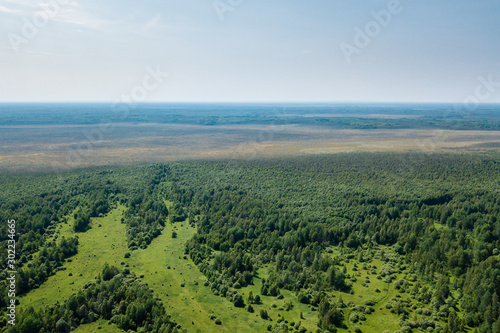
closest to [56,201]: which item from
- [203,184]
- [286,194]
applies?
[203,184]

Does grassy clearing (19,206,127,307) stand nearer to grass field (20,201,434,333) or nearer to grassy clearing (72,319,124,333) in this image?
grass field (20,201,434,333)

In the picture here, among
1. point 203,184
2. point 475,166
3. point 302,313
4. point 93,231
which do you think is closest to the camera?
point 302,313

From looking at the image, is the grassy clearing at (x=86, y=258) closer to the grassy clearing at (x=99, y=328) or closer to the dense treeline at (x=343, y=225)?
the grassy clearing at (x=99, y=328)

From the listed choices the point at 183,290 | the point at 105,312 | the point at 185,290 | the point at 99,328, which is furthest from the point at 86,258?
the point at 99,328

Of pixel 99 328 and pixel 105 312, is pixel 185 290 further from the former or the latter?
pixel 99 328

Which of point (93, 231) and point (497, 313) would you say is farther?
point (93, 231)

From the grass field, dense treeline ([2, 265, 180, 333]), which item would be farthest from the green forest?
the grass field

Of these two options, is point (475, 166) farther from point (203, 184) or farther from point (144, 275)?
point (144, 275)
